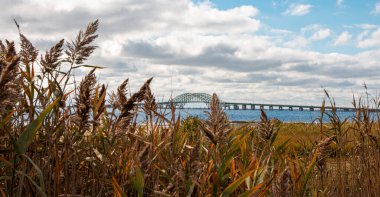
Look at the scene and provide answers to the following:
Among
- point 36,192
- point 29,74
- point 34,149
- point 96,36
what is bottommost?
point 36,192

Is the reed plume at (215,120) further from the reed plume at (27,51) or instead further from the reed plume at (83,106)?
the reed plume at (27,51)

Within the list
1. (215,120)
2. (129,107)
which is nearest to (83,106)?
(129,107)

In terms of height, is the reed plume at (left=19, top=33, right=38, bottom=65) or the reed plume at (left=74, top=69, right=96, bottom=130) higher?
the reed plume at (left=19, top=33, right=38, bottom=65)

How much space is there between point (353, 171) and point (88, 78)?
10.4 ft

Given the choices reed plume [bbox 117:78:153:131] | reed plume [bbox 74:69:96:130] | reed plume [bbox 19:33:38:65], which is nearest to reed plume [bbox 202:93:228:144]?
reed plume [bbox 117:78:153:131]

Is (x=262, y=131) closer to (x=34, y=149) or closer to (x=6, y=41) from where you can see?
(x=34, y=149)

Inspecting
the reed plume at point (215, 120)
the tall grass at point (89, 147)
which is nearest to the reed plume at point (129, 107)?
the tall grass at point (89, 147)

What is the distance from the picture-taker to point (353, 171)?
4.21 m

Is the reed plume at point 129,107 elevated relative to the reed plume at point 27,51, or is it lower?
lower

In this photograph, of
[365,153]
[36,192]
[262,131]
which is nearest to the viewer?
[36,192]

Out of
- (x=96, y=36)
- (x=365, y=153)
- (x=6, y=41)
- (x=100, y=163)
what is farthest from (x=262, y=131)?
(x=365, y=153)

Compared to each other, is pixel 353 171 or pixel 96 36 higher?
pixel 96 36

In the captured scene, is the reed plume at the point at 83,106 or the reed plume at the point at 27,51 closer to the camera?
the reed plume at the point at 83,106

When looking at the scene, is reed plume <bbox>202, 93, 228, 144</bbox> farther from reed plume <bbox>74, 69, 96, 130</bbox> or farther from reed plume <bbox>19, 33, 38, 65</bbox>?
reed plume <bbox>19, 33, 38, 65</bbox>
